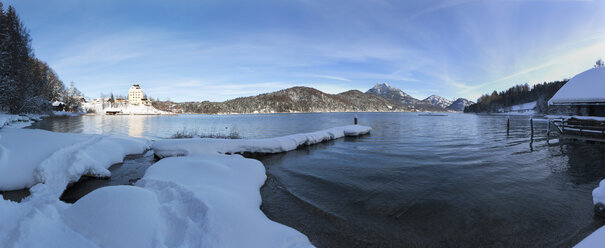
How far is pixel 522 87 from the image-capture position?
14000 cm

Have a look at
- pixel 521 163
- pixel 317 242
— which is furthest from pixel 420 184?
pixel 521 163

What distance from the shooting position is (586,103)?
1973 centimetres

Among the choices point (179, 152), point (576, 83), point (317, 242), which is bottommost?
point (317, 242)

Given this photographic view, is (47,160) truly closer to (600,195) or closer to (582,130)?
(600,195)

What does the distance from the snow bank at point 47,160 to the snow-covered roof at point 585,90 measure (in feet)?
109

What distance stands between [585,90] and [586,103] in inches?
43.8

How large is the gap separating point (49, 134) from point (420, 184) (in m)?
16.9

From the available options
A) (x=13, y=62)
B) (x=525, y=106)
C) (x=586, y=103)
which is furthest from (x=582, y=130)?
(x=525, y=106)

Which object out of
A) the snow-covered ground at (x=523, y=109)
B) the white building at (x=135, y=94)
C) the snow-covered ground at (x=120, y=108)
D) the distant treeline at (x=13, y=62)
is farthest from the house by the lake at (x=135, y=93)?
the snow-covered ground at (x=523, y=109)

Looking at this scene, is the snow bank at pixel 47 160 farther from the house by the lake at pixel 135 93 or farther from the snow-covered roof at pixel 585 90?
the house by the lake at pixel 135 93

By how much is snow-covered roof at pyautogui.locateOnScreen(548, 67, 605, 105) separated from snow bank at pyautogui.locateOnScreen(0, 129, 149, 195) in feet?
109

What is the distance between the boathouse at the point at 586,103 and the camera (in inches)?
684

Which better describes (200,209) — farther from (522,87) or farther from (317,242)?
(522,87)

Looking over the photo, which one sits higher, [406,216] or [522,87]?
[522,87]
